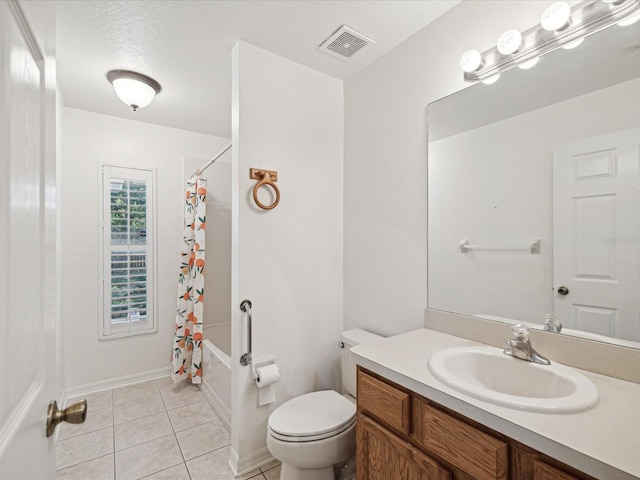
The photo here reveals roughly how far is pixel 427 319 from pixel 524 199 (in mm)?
757

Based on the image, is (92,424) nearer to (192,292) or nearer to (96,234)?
(192,292)

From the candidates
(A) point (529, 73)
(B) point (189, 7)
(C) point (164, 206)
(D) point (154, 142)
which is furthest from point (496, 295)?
(D) point (154, 142)

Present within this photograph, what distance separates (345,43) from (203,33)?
2.69ft

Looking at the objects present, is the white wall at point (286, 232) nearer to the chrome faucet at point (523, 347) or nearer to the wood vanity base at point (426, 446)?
the wood vanity base at point (426, 446)

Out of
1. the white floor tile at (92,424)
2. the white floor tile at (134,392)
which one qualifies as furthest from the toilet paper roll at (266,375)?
the white floor tile at (134,392)

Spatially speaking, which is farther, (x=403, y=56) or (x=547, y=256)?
(x=403, y=56)

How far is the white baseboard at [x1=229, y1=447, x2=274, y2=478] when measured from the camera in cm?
179

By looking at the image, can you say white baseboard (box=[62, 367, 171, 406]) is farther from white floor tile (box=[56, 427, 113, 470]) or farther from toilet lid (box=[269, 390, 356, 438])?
toilet lid (box=[269, 390, 356, 438])

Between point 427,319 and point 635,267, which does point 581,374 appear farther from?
point 427,319

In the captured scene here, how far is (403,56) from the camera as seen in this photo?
185 cm

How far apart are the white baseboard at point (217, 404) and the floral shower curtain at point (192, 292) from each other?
113 millimetres

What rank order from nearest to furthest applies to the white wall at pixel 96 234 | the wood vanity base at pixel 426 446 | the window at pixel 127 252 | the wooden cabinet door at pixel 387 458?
the wood vanity base at pixel 426 446, the wooden cabinet door at pixel 387 458, the white wall at pixel 96 234, the window at pixel 127 252

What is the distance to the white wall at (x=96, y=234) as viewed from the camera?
2709 millimetres

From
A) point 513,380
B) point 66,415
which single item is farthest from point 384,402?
point 66,415
